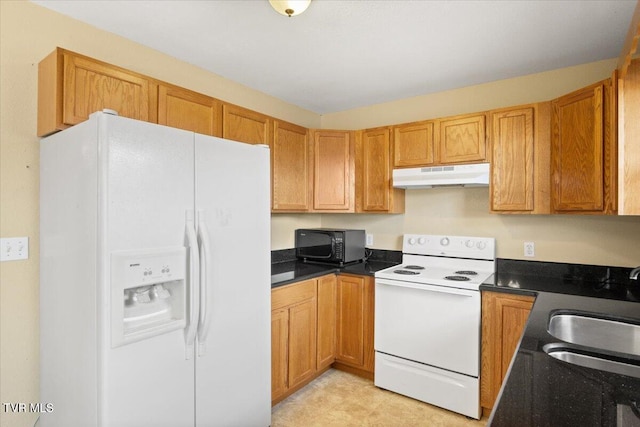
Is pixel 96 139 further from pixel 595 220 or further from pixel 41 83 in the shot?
pixel 595 220

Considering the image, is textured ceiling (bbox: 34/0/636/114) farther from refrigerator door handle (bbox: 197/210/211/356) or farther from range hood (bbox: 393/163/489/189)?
refrigerator door handle (bbox: 197/210/211/356)

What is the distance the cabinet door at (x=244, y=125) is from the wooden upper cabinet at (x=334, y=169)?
612 millimetres

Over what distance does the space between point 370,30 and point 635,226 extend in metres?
2.18

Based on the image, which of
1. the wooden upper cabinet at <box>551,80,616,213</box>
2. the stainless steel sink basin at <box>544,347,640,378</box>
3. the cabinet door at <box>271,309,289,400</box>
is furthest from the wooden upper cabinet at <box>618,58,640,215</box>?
the cabinet door at <box>271,309,289,400</box>

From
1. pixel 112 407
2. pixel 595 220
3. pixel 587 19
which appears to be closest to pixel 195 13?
pixel 112 407

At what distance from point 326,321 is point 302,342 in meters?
0.32

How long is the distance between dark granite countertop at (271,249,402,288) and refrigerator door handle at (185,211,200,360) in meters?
0.73

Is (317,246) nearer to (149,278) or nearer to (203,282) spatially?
(203,282)

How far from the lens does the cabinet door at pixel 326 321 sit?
110 inches

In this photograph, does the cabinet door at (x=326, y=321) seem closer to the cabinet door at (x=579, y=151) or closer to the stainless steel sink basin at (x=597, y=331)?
the stainless steel sink basin at (x=597, y=331)

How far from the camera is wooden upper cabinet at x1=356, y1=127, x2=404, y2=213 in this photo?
309 cm

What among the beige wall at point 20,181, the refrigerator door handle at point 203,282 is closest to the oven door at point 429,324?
the refrigerator door handle at point 203,282

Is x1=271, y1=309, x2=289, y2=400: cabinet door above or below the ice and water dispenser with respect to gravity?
below

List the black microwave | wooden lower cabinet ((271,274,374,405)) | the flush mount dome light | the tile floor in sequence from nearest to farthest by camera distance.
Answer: the flush mount dome light, the tile floor, wooden lower cabinet ((271,274,374,405)), the black microwave
